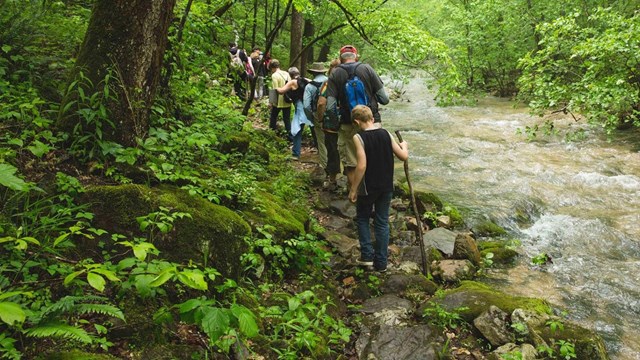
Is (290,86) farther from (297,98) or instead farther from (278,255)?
(278,255)

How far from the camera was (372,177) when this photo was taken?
567 centimetres

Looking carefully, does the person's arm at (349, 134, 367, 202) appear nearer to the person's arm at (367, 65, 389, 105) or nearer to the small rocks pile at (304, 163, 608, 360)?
the small rocks pile at (304, 163, 608, 360)

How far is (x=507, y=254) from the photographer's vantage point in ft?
24.1

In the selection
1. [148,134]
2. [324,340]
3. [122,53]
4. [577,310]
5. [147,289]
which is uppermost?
[122,53]

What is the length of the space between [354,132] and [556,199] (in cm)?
577

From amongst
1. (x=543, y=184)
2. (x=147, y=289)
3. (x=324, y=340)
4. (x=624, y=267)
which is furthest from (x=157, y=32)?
(x=543, y=184)

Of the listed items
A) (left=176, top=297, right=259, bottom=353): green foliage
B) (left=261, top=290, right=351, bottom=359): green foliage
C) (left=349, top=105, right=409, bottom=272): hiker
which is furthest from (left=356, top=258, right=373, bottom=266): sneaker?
(left=176, top=297, right=259, bottom=353): green foliage

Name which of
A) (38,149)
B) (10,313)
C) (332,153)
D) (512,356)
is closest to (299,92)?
(332,153)

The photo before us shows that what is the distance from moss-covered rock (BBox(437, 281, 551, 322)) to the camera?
4797 mm

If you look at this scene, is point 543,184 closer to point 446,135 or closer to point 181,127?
point 446,135

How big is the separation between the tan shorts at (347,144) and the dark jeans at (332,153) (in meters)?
0.66

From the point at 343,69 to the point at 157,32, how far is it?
133 inches

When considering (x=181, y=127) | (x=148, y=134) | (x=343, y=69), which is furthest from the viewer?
(x=343, y=69)

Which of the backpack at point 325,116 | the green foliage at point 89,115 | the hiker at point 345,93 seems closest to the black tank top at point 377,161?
the hiker at point 345,93
